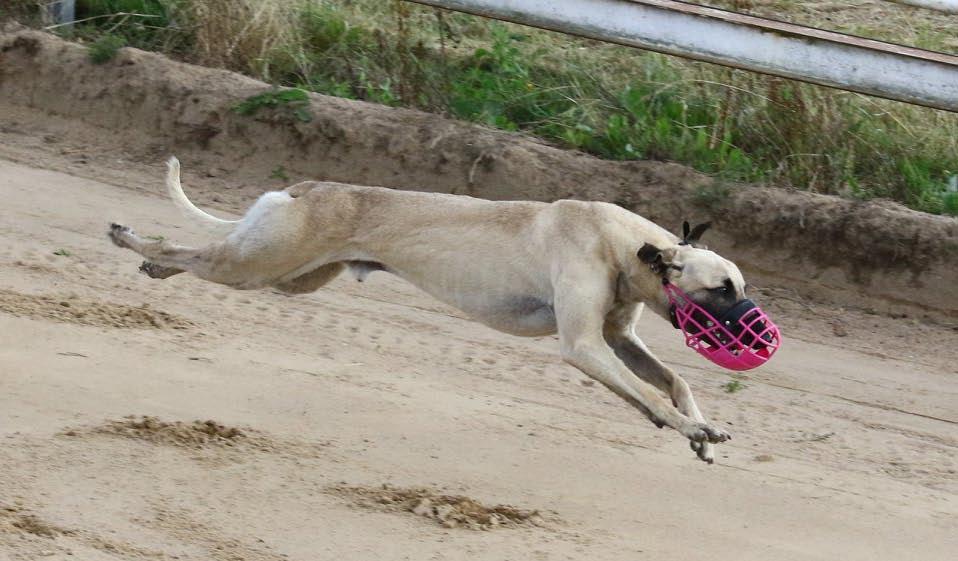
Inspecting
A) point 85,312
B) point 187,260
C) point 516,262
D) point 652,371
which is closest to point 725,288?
point 652,371

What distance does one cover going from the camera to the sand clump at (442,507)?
552 centimetres

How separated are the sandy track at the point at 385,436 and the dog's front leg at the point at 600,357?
52 centimetres

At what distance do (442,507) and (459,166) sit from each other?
3718 mm

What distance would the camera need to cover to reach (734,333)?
5211mm

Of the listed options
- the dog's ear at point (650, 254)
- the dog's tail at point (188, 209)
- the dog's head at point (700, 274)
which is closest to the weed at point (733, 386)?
the dog's head at point (700, 274)

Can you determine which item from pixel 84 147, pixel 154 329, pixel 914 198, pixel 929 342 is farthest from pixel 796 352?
pixel 84 147

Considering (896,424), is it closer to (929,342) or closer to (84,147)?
(929,342)

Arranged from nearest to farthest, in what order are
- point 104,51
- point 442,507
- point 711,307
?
point 711,307
point 442,507
point 104,51

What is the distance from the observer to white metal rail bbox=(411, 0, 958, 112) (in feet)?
25.7

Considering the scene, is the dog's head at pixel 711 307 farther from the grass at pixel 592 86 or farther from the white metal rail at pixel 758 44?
the grass at pixel 592 86

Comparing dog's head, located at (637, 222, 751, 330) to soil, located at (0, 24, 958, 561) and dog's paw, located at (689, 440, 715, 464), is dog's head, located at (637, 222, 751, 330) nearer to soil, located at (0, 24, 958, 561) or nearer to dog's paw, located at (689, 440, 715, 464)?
dog's paw, located at (689, 440, 715, 464)

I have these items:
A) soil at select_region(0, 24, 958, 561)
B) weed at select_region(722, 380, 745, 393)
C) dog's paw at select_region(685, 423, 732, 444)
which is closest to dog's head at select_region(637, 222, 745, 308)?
dog's paw at select_region(685, 423, 732, 444)

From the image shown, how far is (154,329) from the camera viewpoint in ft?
23.3

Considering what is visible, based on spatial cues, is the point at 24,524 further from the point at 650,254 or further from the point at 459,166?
the point at 459,166
